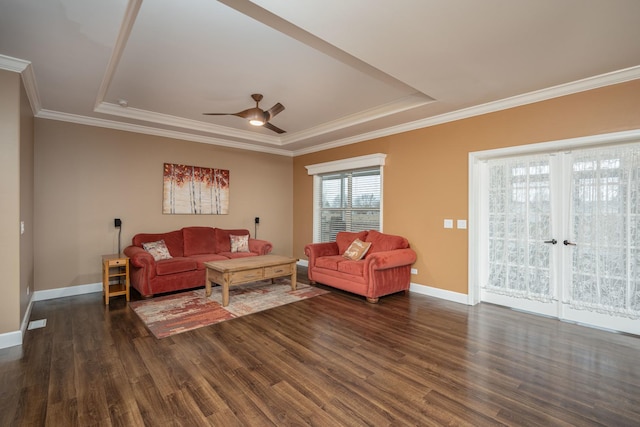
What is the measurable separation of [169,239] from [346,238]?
10.5ft

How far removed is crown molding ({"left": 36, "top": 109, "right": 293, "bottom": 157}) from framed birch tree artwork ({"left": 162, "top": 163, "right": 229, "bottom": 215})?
1.82 ft

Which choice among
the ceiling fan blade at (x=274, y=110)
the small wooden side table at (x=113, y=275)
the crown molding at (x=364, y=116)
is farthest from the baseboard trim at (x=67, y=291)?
the crown molding at (x=364, y=116)

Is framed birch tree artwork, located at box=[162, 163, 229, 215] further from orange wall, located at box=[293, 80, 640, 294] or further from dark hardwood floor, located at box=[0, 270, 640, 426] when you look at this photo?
orange wall, located at box=[293, 80, 640, 294]

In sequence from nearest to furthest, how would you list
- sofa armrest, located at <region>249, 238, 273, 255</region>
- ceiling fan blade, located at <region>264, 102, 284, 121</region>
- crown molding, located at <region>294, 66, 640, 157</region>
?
crown molding, located at <region>294, 66, 640, 157</region> < ceiling fan blade, located at <region>264, 102, 284, 121</region> < sofa armrest, located at <region>249, 238, 273, 255</region>

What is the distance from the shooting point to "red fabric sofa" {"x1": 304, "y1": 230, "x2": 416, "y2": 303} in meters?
4.40

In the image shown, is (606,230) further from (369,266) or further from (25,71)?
(25,71)

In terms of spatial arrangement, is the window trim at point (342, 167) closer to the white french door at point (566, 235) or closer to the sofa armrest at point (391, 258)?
the sofa armrest at point (391, 258)

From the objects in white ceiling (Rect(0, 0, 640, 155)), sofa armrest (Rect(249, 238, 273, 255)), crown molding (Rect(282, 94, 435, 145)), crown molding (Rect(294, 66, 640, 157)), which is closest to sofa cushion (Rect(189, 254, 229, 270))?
sofa armrest (Rect(249, 238, 273, 255))

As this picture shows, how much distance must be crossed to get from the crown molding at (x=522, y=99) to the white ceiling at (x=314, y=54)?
0.05ft

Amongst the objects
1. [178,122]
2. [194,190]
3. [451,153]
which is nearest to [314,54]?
[451,153]

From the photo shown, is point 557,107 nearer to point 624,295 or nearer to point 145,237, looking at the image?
point 624,295

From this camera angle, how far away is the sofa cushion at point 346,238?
5562mm

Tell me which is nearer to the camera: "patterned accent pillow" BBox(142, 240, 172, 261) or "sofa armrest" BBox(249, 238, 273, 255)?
"patterned accent pillow" BBox(142, 240, 172, 261)

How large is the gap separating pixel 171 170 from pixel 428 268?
4.88 meters
